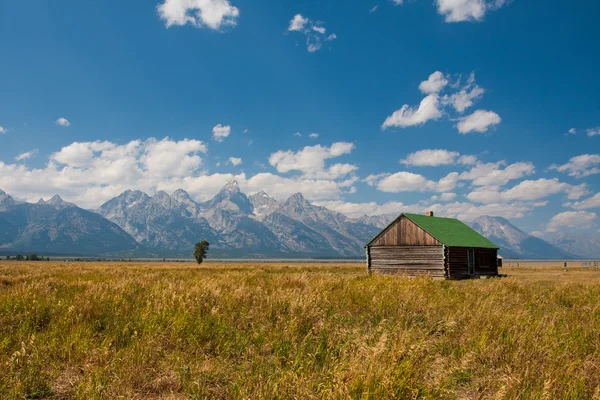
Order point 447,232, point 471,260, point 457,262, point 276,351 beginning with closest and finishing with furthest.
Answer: point 276,351 < point 457,262 < point 471,260 < point 447,232

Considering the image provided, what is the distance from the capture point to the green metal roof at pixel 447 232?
117 ft

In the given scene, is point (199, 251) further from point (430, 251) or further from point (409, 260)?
point (430, 251)

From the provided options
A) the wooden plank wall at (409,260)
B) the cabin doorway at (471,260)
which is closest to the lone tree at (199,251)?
the wooden plank wall at (409,260)

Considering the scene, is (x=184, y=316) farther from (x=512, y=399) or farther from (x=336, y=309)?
(x=512, y=399)

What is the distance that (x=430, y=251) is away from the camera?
35.5 meters

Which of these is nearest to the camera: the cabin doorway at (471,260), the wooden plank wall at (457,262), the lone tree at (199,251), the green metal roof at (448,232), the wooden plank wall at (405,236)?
the wooden plank wall at (457,262)

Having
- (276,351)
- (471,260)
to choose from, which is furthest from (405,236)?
(276,351)

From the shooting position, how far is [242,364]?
15.8 ft

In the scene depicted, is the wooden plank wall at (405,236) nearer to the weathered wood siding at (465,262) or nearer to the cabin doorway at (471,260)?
the weathered wood siding at (465,262)

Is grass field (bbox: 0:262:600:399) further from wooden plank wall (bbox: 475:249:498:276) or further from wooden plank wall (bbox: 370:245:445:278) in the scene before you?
wooden plank wall (bbox: 475:249:498:276)

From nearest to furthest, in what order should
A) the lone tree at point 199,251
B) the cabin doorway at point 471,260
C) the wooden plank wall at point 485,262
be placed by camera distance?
the cabin doorway at point 471,260
the wooden plank wall at point 485,262
the lone tree at point 199,251

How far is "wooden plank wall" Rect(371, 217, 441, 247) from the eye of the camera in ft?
118

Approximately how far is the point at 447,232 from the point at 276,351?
37.1 meters

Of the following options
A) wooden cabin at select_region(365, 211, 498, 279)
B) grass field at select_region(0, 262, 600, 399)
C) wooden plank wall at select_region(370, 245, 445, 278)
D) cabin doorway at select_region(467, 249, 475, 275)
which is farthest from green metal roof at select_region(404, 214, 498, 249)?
grass field at select_region(0, 262, 600, 399)
